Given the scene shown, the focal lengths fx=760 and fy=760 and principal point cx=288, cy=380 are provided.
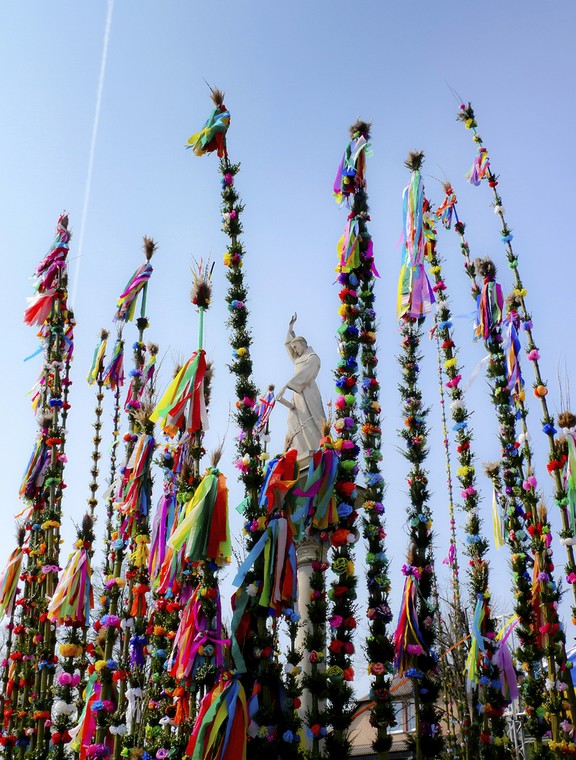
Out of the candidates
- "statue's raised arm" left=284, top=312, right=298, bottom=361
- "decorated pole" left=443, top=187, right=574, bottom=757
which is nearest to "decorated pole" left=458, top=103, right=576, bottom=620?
"decorated pole" left=443, top=187, right=574, bottom=757

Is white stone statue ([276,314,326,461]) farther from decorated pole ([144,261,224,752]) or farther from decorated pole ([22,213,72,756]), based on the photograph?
decorated pole ([22,213,72,756])

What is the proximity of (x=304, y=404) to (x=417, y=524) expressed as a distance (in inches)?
121

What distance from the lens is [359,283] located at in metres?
10.2

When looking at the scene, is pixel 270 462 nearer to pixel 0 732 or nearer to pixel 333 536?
pixel 333 536

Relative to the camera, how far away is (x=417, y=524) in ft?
31.7

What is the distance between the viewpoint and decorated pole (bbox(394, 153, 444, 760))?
891 cm

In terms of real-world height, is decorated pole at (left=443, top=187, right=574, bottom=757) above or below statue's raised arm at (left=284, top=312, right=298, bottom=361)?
below

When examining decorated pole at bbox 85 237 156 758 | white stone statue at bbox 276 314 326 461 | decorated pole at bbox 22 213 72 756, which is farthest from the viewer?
white stone statue at bbox 276 314 326 461

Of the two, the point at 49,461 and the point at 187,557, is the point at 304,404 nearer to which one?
the point at 49,461

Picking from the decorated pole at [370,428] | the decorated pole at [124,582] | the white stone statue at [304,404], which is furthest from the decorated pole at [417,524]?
the decorated pole at [124,582]

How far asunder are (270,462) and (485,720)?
406 centimetres

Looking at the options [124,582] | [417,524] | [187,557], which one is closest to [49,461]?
[124,582]

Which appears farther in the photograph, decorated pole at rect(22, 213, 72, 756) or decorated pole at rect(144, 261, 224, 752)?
decorated pole at rect(22, 213, 72, 756)

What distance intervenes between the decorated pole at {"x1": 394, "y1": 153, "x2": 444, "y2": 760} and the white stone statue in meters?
1.79
